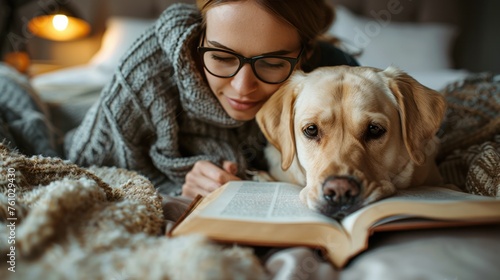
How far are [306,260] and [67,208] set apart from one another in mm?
475

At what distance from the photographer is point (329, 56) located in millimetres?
1576

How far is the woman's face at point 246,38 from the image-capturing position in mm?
1183

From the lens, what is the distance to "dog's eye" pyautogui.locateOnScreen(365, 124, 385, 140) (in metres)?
1.07

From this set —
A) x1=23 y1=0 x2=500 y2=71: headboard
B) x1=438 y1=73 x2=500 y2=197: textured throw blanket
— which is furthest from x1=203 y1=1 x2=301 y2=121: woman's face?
x1=23 y1=0 x2=500 y2=71: headboard

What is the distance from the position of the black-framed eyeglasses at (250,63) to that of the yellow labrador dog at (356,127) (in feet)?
0.21

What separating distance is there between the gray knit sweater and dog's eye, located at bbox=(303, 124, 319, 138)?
1.12 feet

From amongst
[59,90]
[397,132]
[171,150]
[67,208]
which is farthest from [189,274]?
[59,90]

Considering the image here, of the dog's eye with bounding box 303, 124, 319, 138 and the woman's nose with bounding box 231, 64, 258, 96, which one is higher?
the woman's nose with bounding box 231, 64, 258, 96

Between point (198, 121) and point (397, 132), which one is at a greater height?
point (397, 132)

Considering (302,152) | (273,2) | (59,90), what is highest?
(273,2)

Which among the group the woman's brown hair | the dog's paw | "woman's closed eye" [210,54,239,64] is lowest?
the dog's paw

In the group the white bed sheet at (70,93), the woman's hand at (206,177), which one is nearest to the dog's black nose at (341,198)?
the woman's hand at (206,177)

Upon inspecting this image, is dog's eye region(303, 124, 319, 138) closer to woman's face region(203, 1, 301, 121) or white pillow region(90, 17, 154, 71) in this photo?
woman's face region(203, 1, 301, 121)

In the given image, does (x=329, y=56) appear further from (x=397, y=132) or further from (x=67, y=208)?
(x=67, y=208)
